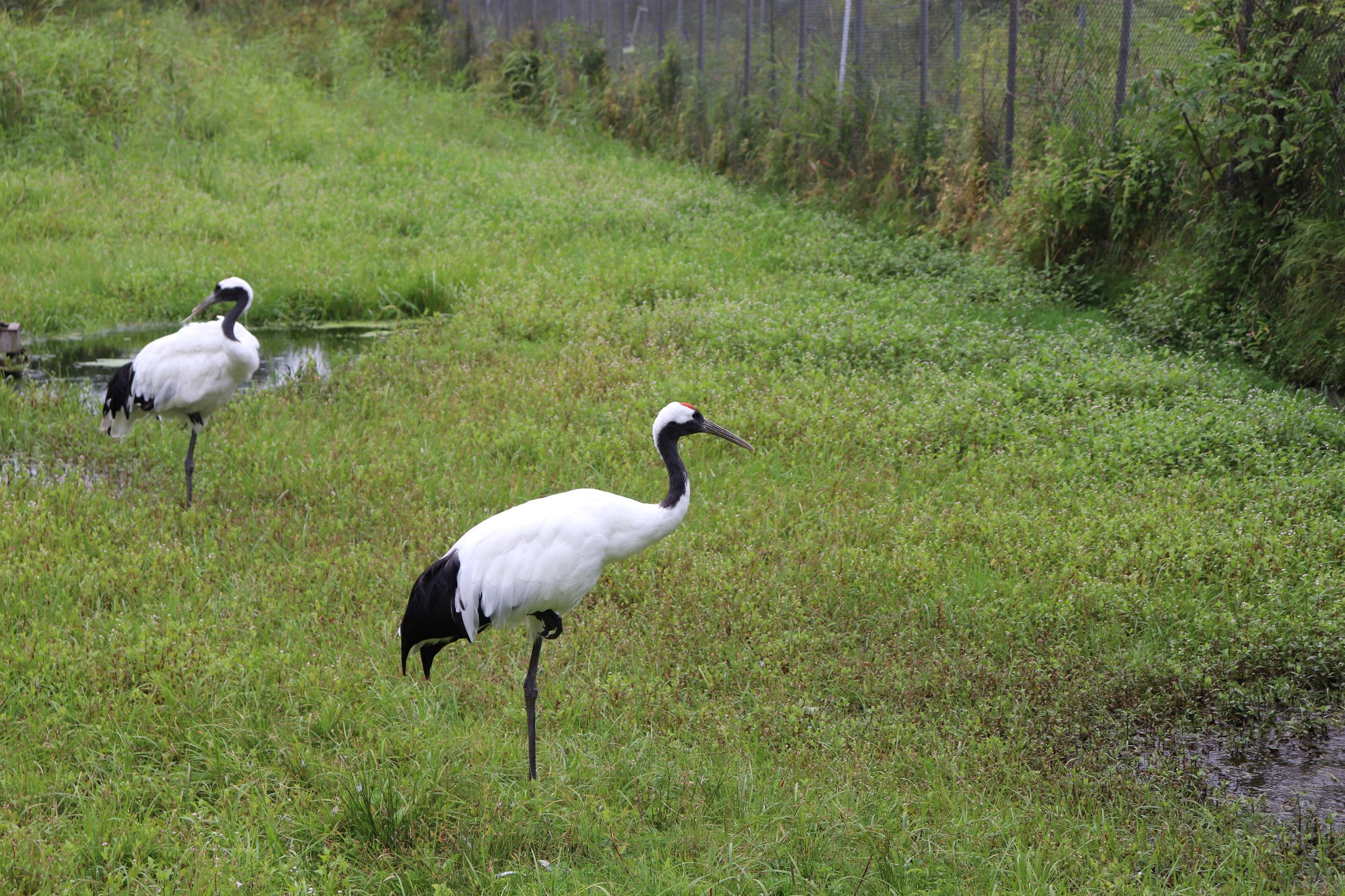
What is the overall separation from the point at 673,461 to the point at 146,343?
21.9ft

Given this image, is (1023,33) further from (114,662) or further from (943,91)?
(114,662)

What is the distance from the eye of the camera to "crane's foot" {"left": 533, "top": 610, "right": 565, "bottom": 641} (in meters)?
4.40

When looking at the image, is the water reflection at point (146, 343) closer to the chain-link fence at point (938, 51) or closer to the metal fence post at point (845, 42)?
the chain-link fence at point (938, 51)

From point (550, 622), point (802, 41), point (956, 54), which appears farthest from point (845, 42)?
point (550, 622)

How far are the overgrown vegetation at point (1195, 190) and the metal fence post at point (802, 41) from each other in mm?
2169

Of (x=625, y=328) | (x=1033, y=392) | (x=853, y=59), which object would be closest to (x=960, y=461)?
(x=1033, y=392)

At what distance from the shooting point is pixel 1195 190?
28.8 ft

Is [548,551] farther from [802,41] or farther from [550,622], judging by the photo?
[802,41]

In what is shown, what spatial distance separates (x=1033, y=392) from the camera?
7.38 meters

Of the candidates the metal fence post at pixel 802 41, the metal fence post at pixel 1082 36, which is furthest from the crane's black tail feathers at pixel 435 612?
the metal fence post at pixel 802 41

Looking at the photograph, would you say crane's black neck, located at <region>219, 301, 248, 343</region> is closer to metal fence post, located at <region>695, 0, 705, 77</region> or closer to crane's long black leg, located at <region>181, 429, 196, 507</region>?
crane's long black leg, located at <region>181, 429, 196, 507</region>

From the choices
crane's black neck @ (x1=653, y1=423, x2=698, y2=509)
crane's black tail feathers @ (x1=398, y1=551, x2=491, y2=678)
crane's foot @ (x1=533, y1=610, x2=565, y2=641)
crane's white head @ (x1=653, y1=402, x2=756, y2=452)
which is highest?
crane's white head @ (x1=653, y1=402, x2=756, y2=452)

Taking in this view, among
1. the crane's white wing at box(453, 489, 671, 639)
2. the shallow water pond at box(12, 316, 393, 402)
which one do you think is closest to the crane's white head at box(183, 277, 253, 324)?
the shallow water pond at box(12, 316, 393, 402)

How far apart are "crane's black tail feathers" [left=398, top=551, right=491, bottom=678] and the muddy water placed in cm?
257
